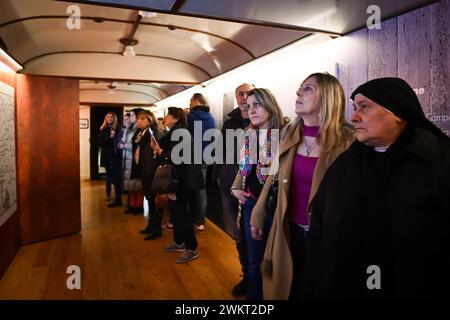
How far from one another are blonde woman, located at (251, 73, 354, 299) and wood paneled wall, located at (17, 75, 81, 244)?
323 centimetres

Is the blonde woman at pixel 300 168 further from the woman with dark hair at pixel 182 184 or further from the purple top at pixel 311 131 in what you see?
the woman with dark hair at pixel 182 184

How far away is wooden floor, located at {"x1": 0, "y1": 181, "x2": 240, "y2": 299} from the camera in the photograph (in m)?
2.83

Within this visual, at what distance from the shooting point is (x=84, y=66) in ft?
14.5

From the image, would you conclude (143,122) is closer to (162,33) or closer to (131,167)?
(131,167)

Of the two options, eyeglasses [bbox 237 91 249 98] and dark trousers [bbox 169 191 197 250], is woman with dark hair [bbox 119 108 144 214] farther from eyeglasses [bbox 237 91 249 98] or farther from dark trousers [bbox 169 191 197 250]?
eyeglasses [bbox 237 91 249 98]

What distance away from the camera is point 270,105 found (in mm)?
2246

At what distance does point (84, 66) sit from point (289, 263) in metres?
3.77

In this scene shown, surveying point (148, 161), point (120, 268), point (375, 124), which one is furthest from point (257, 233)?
point (148, 161)

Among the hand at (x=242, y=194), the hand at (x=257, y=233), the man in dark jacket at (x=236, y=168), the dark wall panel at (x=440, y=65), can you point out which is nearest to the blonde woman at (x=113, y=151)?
the man in dark jacket at (x=236, y=168)

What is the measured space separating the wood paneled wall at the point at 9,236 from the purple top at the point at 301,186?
107 inches

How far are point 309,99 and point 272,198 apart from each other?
2.03 feet

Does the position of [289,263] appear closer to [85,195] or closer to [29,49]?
[29,49]

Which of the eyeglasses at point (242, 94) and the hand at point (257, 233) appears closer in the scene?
the hand at point (257, 233)

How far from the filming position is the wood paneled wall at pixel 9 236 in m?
3.16
